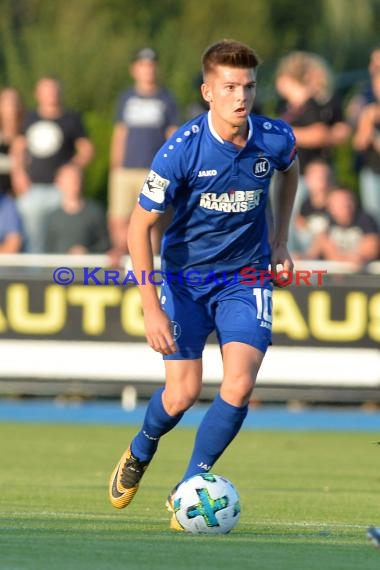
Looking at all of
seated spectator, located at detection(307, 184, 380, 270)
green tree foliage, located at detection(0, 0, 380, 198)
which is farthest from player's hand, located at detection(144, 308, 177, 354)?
green tree foliage, located at detection(0, 0, 380, 198)

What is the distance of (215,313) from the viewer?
28.5 ft

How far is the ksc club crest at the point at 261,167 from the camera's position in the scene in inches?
333

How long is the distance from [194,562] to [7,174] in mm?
11701

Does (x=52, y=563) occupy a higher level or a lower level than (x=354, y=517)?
higher

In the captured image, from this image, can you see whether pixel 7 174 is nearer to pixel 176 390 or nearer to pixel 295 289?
pixel 295 289

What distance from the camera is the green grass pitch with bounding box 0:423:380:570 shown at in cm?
673

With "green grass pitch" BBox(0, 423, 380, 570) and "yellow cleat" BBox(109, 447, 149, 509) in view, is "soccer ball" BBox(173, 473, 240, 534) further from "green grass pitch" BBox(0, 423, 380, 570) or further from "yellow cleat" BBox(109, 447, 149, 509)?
"yellow cleat" BBox(109, 447, 149, 509)

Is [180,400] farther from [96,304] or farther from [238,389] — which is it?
[96,304]

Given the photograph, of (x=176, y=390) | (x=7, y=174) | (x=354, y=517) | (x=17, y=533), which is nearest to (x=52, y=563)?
(x=17, y=533)

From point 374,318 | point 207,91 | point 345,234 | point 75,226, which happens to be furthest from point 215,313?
point 75,226

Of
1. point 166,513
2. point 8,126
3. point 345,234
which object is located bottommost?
point 345,234

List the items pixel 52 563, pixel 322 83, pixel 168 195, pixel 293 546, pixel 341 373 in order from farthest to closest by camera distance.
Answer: pixel 322 83 < pixel 341 373 < pixel 168 195 < pixel 293 546 < pixel 52 563

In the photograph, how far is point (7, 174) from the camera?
1784cm

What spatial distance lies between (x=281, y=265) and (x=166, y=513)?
5.25 ft
